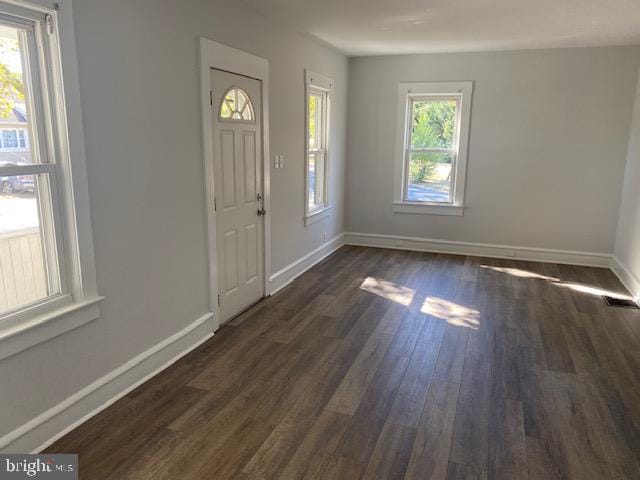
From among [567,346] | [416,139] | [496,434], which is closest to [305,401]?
[496,434]

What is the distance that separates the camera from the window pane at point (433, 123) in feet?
20.0

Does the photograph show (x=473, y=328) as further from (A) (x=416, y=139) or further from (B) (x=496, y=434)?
(A) (x=416, y=139)

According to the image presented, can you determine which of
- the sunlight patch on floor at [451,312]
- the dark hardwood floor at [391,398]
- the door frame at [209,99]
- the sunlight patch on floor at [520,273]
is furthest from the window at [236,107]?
the sunlight patch on floor at [520,273]

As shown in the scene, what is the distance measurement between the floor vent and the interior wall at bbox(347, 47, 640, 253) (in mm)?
1378

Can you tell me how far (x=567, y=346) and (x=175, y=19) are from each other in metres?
3.67

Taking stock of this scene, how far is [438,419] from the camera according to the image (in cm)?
258

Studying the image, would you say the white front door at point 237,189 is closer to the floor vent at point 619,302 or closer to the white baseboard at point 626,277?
the floor vent at point 619,302

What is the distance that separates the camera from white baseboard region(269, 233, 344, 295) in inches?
184

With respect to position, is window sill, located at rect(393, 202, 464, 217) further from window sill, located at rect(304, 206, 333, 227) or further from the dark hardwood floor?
the dark hardwood floor

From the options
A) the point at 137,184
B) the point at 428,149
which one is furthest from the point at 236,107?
the point at 428,149

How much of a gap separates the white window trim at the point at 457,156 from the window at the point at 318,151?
1111 mm

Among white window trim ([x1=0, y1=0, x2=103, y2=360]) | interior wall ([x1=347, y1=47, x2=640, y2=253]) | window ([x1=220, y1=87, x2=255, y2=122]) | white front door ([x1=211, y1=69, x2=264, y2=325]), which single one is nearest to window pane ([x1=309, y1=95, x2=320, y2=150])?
interior wall ([x1=347, y1=47, x2=640, y2=253])

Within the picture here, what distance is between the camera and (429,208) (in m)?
6.35

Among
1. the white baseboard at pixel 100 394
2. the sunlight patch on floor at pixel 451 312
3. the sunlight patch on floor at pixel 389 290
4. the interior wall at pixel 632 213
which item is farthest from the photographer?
the interior wall at pixel 632 213
